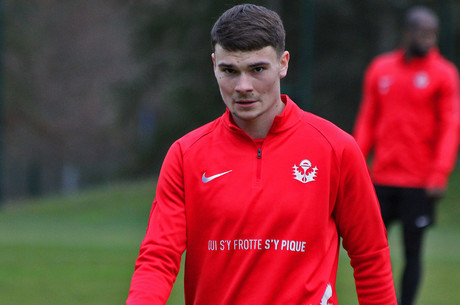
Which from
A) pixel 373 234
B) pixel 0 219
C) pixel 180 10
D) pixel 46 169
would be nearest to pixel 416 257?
pixel 373 234

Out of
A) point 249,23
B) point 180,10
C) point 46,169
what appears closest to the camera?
point 249,23

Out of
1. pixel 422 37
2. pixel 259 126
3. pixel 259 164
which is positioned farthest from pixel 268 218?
pixel 422 37

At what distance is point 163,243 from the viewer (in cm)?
313

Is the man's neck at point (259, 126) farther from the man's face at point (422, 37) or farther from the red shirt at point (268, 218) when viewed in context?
the man's face at point (422, 37)

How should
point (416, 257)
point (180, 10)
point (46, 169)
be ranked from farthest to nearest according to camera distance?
point (46, 169), point (180, 10), point (416, 257)

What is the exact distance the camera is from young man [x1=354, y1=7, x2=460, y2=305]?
6547mm

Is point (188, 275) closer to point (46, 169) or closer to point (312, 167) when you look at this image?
point (312, 167)

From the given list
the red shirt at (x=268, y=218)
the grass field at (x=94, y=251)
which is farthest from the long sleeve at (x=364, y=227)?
the grass field at (x=94, y=251)

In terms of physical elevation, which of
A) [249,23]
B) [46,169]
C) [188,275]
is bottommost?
[46,169]

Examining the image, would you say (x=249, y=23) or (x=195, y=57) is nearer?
(x=249, y=23)

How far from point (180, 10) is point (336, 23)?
381 centimetres

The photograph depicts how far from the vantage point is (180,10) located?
2094 cm

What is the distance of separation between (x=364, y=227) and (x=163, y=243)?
0.74 m

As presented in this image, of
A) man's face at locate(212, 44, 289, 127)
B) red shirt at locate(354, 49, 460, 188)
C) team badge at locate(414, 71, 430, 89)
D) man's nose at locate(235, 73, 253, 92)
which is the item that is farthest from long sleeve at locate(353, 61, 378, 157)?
man's nose at locate(235, 73, 253, 92)
